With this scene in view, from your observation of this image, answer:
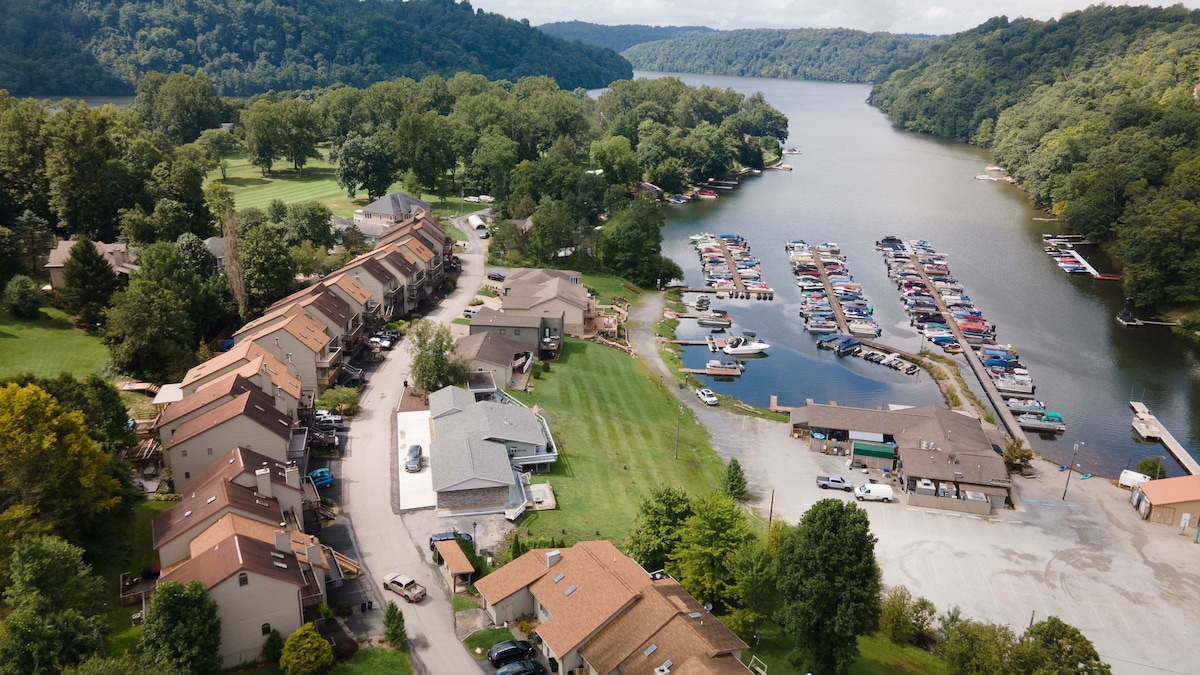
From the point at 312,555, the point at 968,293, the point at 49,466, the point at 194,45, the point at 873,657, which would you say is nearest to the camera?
the point at 49,466

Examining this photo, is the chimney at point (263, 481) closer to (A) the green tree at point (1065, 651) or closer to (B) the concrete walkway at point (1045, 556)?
(B) the concrete walkway at point (1045, 556)

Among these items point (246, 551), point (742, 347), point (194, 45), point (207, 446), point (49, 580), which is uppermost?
point (49, 580)

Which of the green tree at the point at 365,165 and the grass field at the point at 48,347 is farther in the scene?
the green tree at the point at 365,165

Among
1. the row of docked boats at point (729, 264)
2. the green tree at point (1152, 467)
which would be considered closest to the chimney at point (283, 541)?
the green tree at point (1152, 467)

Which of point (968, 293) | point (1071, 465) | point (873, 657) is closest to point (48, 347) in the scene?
point (873, 657)

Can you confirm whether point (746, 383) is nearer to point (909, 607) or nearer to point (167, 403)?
point (909, 607)

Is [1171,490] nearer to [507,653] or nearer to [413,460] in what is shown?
[507,653]

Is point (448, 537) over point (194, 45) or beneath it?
beneath
